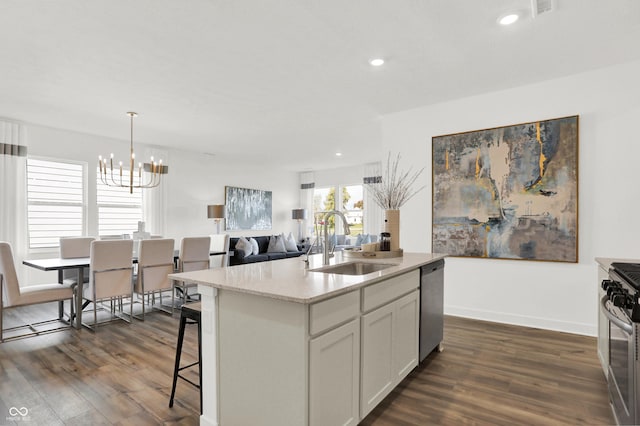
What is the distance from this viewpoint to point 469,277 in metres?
4.09

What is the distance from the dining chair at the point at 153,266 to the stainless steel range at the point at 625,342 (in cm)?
433

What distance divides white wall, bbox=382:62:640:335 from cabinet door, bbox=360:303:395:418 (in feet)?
7.29

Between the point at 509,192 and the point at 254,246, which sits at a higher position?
the point at 509,192

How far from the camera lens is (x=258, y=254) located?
768 cm

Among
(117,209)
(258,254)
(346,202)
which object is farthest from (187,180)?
(346,202)

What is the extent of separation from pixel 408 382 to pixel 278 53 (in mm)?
2801

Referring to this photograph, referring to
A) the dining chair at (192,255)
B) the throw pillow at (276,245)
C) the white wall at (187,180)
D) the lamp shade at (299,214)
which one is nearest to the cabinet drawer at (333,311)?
the dining chair at (192,255)

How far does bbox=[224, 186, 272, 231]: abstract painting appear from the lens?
795 cm

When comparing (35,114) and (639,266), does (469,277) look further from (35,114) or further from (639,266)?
(35,114)

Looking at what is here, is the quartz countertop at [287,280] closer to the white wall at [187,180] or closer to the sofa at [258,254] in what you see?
the white wall at [187,180]

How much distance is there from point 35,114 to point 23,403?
3825mm

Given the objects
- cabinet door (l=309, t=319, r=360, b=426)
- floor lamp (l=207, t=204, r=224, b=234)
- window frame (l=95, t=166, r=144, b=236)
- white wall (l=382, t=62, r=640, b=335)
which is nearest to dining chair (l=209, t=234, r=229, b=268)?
floor lamp (l=207, t=204, r=224, b=234)

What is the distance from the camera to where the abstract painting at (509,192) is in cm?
351

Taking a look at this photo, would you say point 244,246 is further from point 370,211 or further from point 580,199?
point 580,199
